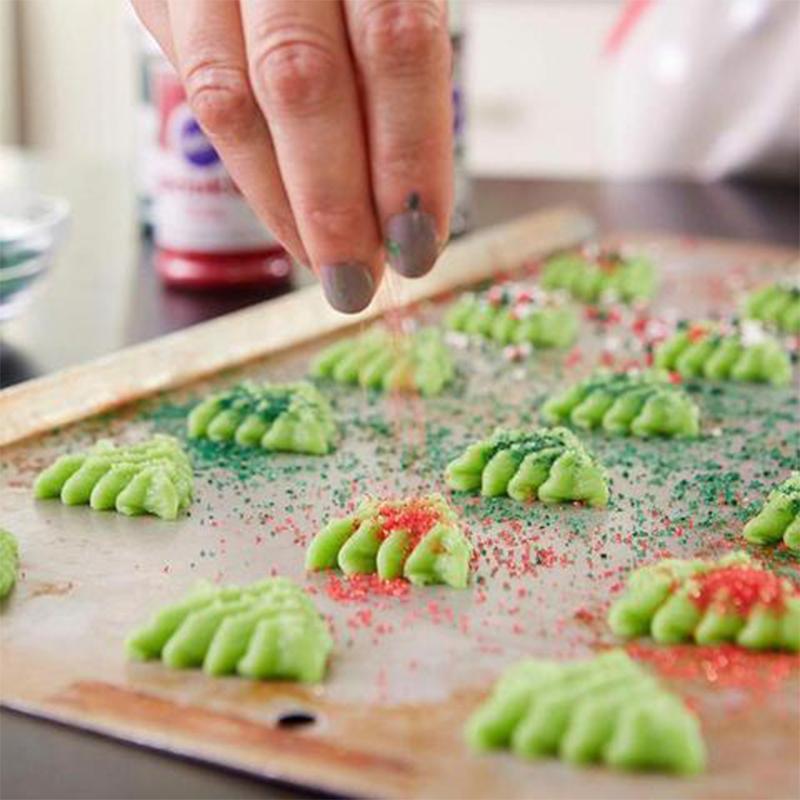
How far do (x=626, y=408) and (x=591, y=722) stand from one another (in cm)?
87

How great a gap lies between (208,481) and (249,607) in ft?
1.48

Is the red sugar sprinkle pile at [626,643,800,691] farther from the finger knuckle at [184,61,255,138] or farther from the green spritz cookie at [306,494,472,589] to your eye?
the finger knuckle at [184,61,255,138]

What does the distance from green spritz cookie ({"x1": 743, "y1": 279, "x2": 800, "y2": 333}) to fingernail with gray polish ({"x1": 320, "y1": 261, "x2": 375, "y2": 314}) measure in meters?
1.28

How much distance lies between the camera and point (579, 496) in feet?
5.78

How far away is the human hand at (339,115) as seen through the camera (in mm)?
1235

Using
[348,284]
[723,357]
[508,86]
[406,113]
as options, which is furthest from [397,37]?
[508,86]

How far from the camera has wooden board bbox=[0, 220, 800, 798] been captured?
3.96 ft

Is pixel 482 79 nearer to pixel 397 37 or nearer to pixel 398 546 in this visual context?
pixel 398 546

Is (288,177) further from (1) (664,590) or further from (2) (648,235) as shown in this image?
(2) (648,235)

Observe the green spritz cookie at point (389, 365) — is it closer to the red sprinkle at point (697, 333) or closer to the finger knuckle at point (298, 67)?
the red sprinkle at point (697, 333)

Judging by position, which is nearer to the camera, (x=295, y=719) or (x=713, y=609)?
(x=295, y=719)

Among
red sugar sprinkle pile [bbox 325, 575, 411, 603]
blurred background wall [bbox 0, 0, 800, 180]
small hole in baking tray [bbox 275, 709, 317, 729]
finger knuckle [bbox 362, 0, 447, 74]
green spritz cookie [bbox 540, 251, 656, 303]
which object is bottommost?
small hole in baking tray [bbox 275, 709, 317, 729]

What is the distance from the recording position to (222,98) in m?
1.29

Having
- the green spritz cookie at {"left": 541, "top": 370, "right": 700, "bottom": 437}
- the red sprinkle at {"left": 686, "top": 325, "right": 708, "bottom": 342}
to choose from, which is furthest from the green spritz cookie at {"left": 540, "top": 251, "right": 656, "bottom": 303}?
the green spritz cookie at {"left": 541, "top": 370, "right": 700, "bottom": 437}
